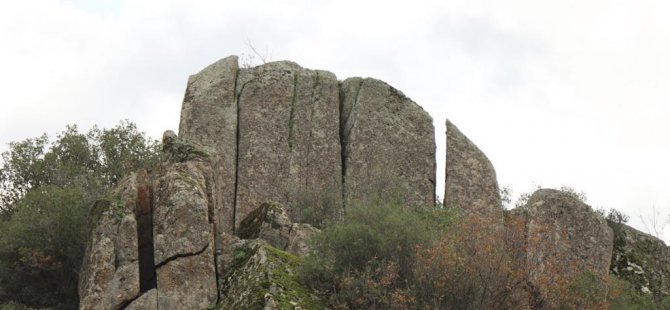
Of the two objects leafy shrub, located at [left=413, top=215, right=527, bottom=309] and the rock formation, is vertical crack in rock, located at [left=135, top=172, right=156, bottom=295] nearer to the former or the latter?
the rock formation

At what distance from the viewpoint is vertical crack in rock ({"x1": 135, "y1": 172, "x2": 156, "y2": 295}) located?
2758 centimetres

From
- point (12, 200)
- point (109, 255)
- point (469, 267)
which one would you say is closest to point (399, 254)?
point (469, 267)

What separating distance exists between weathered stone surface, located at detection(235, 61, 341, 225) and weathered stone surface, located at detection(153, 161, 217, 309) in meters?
14.0

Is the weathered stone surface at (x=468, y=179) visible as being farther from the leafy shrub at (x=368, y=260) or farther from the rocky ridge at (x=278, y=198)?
the leafy shrub at (x=368, y=260)

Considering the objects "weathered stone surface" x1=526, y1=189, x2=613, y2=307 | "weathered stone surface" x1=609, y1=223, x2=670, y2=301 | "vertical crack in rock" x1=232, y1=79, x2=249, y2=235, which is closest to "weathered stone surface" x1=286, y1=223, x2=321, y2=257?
"weathered stone surface" x1=526, y1=189, x2=613, y2=307

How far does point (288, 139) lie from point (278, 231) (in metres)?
14.1

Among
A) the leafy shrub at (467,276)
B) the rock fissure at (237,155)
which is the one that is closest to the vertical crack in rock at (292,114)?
the rock fissure at (237,155)

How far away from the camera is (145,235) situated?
2866 cm

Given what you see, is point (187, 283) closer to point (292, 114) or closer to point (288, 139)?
point (288, 139)

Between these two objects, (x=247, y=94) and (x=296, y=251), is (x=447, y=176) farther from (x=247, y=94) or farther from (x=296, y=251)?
(x=296, y=251)

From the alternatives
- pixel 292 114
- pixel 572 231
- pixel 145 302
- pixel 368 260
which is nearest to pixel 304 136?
pixel 292 114

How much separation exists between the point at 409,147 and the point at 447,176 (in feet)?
8.72

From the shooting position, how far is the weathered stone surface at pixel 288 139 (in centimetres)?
4353

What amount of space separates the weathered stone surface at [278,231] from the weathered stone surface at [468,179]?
1516cm
